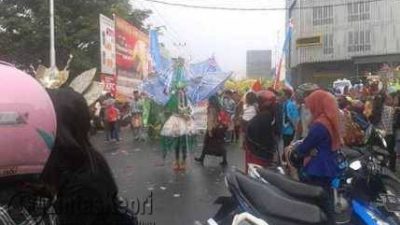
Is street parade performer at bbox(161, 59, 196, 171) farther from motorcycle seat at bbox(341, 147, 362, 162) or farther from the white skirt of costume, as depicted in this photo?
motorcycle seat at bbox(341, 147, 362, 162)

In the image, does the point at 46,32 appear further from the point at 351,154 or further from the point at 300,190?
the point at 300,190

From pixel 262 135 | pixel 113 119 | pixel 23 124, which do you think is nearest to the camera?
pixel 23 124

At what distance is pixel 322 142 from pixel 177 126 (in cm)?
588

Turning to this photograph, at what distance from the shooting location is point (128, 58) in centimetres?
2567

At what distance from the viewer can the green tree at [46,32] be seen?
28.6m

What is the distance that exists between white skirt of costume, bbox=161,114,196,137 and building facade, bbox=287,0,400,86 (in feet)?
134

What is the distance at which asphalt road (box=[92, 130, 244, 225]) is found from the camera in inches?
287

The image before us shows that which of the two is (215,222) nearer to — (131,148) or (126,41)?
(131,148)

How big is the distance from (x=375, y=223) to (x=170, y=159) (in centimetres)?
875

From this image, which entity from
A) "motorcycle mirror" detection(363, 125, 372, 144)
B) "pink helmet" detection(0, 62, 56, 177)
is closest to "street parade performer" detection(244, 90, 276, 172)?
"motorcycle mirror" detection(363, 125, 372, 144)

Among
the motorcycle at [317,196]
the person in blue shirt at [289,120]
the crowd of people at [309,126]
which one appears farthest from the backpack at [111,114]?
the motorcycle at [317,196]

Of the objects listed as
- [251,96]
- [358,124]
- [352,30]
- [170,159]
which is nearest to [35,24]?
[170,159]

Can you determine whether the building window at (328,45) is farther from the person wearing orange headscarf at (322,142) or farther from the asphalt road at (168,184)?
the person wearing orange headscarf at (322,142)

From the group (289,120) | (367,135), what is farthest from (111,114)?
(367,135)
